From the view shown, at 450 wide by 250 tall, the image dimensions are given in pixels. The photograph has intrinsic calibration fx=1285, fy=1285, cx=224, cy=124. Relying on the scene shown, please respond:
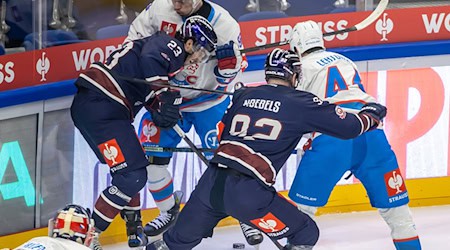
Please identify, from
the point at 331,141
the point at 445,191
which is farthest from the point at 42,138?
the point at 445,191

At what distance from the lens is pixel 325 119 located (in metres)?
5.08

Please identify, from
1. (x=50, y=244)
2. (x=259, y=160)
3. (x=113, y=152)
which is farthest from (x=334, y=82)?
(x=50, y=244)

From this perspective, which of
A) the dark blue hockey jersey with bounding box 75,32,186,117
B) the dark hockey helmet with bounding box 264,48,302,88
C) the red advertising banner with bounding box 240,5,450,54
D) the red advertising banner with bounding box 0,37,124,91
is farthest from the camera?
the red advertising banner with bounding box 240,5,450,54

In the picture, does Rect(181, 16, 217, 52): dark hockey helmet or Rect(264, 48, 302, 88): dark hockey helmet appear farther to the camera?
Rect(181, 16, 217, 52): dark hockey helmet

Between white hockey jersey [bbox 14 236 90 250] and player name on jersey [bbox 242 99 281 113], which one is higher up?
player name on jersey [bbox 242 99 281 113]

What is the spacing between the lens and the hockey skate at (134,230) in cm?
617

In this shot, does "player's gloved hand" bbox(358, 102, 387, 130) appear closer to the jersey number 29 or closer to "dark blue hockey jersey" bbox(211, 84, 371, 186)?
"dark blue hockey jersey" bbox(211, 84, 371, 186)

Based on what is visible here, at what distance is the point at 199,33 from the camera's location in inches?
231

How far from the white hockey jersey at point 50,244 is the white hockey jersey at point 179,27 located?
2106mm

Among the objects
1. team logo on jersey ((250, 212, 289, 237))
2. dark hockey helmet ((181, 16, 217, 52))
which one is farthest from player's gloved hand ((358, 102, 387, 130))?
dark hockey helmet ((181, 16, 217, 52))

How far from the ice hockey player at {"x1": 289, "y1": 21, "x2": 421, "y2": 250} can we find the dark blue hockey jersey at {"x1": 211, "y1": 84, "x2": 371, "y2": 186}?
1.62 feet

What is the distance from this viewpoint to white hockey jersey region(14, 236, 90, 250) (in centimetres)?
406

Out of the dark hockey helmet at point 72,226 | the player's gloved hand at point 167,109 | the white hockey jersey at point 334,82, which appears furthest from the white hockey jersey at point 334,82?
the dark hockey helmet at point 72,226

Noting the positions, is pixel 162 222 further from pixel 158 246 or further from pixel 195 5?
pixel 195 5
